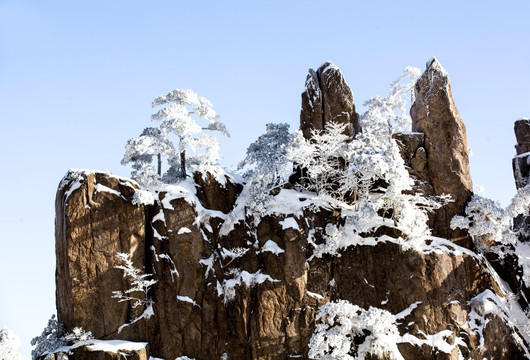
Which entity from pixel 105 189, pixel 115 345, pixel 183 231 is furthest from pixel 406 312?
pixel 105 189

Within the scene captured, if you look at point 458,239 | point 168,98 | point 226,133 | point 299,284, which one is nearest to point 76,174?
point 168,98

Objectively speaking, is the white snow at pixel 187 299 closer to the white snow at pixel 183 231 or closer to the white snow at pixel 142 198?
the white snow at pixel 183 231

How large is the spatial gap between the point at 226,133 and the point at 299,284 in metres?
14.6

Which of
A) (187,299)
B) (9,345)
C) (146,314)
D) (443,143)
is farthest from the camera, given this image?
(9,345)

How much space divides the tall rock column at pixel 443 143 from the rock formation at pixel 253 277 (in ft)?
0.69

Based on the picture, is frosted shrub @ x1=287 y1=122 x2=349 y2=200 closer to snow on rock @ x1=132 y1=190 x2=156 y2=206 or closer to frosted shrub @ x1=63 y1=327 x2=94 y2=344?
snow on rock @ x1=132 y1=190 x2=156 y2=206

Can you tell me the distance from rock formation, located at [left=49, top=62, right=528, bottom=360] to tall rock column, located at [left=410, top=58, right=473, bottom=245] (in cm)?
21

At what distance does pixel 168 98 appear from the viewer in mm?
40062

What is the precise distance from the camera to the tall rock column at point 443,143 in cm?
3588

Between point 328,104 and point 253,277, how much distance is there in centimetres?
1461

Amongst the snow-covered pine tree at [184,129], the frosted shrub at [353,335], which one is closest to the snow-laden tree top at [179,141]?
the snow-covered pine tree at [184,129]

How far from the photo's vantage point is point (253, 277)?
111 feet

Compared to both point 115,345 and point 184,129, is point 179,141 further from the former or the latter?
point 115,345

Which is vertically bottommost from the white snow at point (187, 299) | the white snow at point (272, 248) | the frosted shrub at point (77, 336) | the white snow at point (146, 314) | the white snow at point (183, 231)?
the frosted shrub at point (77, 336)
